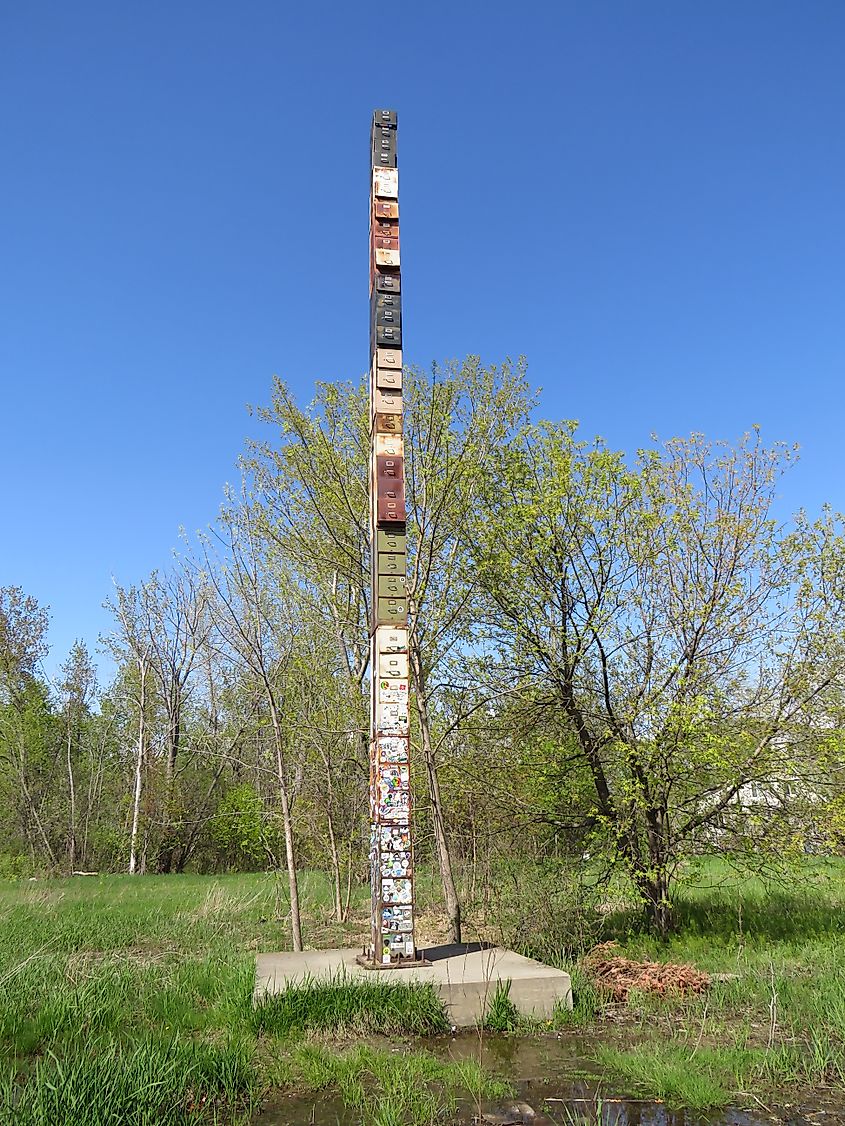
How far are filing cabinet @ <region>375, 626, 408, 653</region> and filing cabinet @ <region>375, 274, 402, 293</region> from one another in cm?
385

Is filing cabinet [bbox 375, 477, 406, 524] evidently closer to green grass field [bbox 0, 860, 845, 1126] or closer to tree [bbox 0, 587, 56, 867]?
green grass field [bbox 0, 860, 845, 1126]

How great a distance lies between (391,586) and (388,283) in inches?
138

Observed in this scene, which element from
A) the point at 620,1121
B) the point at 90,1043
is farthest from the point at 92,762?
the point at 620,1121

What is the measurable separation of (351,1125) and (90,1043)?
6.17ft

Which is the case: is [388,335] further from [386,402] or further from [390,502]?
[390,502]

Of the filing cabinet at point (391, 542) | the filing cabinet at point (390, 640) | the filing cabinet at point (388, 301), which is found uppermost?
the filing cabinet at point (388, 301)

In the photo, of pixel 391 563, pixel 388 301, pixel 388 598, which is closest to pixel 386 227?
pixel 388 301

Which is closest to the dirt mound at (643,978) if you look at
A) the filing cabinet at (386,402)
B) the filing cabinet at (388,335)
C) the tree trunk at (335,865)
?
the tree trunk at (335,865)

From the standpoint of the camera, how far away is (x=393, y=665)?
25.4 feet

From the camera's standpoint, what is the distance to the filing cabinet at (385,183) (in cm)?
912

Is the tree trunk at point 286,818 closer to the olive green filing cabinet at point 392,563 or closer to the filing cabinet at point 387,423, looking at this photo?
the olive green filing cabinet at point 392,563

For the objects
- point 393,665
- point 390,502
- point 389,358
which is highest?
point 389,358

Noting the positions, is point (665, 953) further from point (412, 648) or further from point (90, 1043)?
point (90, 1043)

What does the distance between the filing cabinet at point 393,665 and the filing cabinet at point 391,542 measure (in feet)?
3.46
